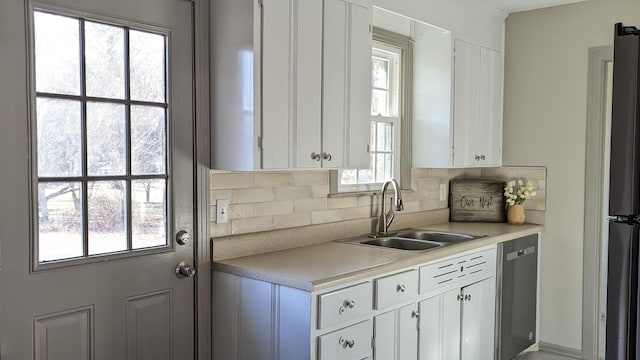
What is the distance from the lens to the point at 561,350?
13.4ft

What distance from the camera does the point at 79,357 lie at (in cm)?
212

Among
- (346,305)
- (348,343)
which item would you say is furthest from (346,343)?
(346,305)

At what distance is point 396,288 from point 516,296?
4.82 ft

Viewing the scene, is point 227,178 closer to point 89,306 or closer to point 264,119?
point 264,119

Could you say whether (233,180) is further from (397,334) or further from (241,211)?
(397,334)

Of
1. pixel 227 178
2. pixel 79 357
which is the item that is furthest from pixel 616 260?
pixel 79 357

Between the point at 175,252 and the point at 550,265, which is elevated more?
the point at 175,252

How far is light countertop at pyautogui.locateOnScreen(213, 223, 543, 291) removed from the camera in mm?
2309

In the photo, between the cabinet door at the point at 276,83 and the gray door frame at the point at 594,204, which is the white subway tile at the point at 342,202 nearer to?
the cabinet door at the point at 276,83

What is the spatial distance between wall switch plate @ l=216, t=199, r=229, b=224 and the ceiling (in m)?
2.37

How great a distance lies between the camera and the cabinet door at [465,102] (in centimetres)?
376

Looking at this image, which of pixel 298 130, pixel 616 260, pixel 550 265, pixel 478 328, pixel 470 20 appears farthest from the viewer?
pixel 550 265

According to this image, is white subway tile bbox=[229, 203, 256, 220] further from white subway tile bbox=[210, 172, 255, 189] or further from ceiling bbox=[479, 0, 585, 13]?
ceiling bbox=[479, 0, 585, 13]

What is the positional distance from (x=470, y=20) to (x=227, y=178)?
84.5 inches
